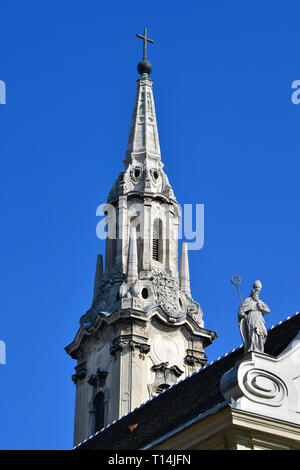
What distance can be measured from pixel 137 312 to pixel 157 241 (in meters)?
6.68

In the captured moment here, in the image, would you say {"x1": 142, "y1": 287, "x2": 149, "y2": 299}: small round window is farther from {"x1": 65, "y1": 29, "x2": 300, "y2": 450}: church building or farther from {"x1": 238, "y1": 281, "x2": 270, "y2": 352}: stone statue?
{"x1": 238, "y1": 281, "x2": 270, "y2": 352}: stone statue

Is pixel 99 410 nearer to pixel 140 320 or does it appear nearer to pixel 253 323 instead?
pixel 140 320

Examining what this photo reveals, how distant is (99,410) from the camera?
61312 mm

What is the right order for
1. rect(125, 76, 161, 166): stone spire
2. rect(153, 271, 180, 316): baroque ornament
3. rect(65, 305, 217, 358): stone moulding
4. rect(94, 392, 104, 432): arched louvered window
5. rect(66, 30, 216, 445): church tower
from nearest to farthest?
rect(94, 392, 104, 432): arched louvered window < rect(66, 30, 216, 445): church tower < rect(65, 305, 217, 358): stone moulding < rect(153, 271, 180, 316): baroque ornament < rect(125, 76, 161, 166): stone spire

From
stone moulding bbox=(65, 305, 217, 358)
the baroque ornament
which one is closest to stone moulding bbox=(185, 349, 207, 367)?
stone moulding bbox=(65, 305, 217, 358)

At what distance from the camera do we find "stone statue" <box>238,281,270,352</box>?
3375 centimetres

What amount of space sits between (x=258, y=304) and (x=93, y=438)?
51.6ft

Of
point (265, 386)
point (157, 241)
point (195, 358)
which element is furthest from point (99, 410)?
point (265, 386)

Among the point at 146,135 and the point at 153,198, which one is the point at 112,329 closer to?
the point at 153,198

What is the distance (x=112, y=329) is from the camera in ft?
204

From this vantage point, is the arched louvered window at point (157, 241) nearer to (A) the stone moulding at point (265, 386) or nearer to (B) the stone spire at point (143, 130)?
(B) the stone spire at point (143, 130)

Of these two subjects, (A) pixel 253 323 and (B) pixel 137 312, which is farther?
(B) pixel 137 312
